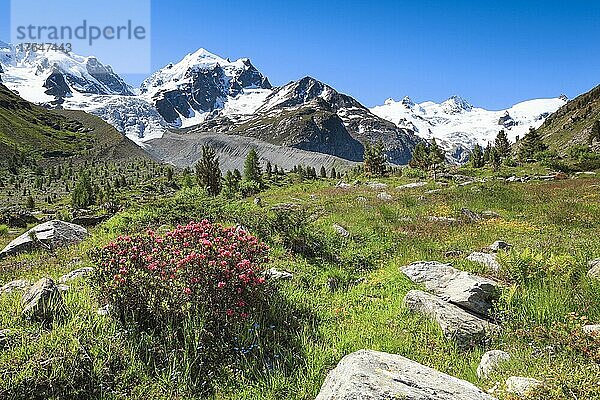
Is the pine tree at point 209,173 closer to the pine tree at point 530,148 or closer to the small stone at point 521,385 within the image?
the small stone at point 521,385

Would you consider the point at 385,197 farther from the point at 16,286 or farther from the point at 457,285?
the point at 16,286

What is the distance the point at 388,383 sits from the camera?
4.16m

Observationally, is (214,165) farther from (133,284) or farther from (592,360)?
(592,360)

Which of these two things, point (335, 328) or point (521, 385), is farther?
point (335, 328)

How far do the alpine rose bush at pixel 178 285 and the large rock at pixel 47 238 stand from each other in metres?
7.98

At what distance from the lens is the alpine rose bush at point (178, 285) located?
6574 millimetres

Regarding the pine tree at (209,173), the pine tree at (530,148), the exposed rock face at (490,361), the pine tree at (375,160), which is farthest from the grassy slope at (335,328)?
the pine tree at (530,148)

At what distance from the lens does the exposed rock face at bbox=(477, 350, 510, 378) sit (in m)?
5.54

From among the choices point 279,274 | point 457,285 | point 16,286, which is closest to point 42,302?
point 16,286

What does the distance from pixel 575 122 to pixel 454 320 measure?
157602 millimetres

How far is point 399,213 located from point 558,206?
794 centimetres

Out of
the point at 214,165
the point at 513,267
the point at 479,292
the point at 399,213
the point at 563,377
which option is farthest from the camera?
the point at 214,165

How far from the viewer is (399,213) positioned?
1895cm

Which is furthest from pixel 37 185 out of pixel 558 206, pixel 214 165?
pixel 558 206
